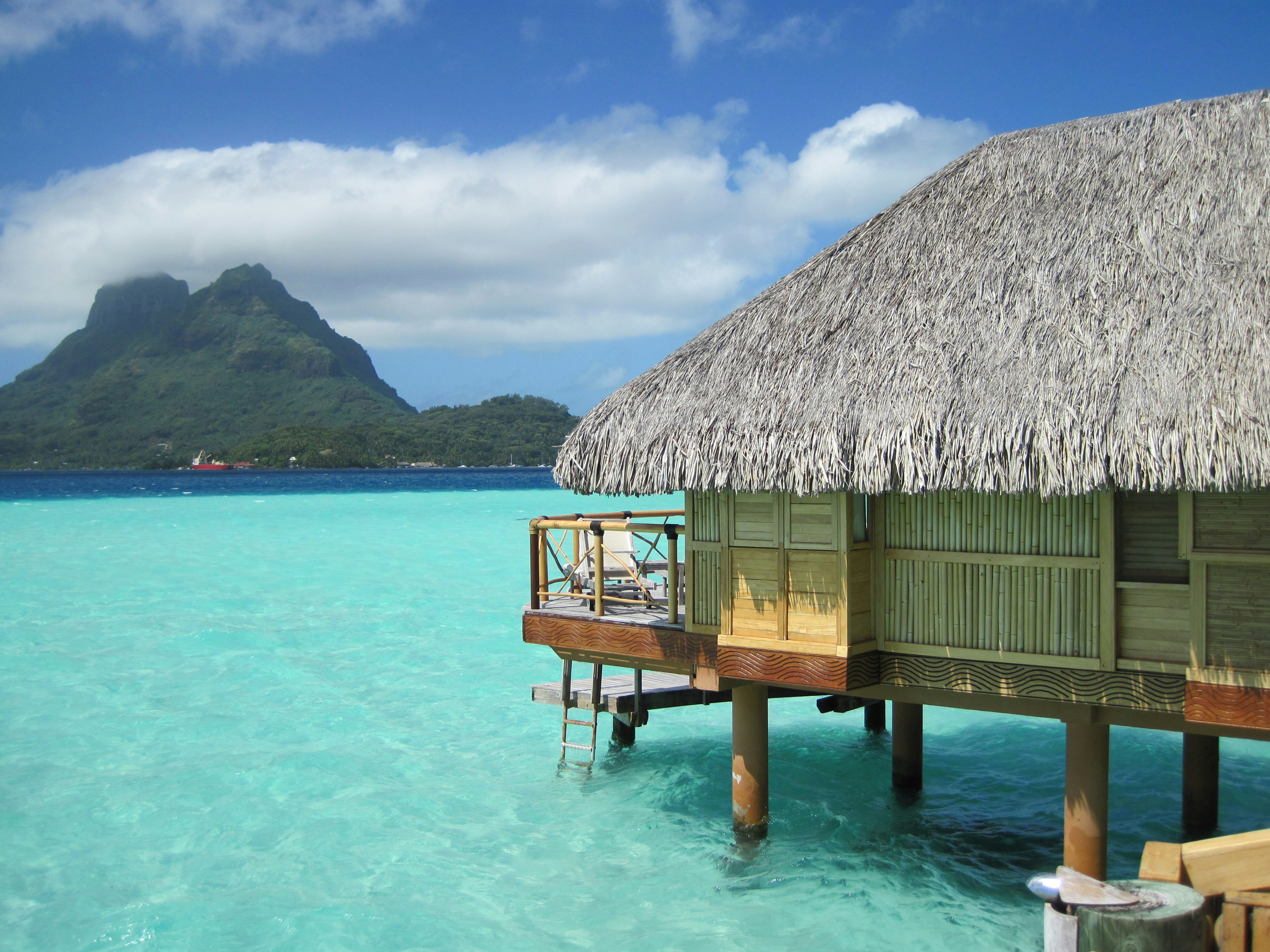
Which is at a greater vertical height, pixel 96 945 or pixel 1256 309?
pixel 1256 309

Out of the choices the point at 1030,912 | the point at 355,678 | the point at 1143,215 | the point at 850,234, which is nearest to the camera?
the point at 1143,215

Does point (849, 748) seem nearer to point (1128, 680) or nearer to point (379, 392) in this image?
point (1128, 680)

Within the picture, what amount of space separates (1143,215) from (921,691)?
311cm

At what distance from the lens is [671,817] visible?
7.96 metres

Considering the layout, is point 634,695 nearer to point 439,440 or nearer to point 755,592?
point 755,592

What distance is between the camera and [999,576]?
5414 millimetres

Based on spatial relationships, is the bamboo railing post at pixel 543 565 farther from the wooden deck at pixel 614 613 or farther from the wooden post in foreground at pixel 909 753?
the wooden post in foreground at pixel 909 753

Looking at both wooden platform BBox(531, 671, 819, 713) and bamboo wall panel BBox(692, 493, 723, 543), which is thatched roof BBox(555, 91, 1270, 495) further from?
wooden platform BBox(531, 671, 819, 713)

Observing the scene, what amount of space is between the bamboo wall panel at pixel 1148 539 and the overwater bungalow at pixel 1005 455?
0.6 inches

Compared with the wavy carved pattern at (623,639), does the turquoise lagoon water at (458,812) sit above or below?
below

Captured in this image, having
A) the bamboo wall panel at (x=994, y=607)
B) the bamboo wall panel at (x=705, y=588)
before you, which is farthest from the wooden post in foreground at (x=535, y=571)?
the bamboo wall panel at (x=994, y=607)

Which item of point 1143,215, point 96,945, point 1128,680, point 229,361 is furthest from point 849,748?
point 229,361

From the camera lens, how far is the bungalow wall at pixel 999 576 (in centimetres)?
477

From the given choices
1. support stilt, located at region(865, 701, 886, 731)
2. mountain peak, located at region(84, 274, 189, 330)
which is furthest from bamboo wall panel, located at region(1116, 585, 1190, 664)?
mountain peak, located at region(84, 274, 189, 330)
